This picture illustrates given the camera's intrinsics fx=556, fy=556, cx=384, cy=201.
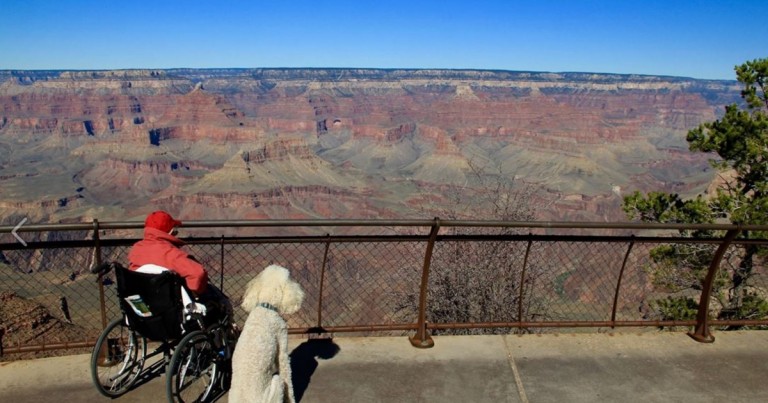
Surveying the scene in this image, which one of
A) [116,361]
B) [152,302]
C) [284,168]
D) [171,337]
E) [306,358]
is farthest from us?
[284,168]

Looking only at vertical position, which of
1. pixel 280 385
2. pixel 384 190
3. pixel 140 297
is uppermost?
pixel 140 297

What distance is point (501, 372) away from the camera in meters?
4.56

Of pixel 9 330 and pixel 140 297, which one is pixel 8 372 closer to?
pixel 140 297

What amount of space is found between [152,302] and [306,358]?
1.57 metres

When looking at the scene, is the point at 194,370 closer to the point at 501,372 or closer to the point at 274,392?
the point at 274,392

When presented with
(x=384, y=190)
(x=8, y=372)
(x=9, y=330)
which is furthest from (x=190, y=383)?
(x=384, y=190)

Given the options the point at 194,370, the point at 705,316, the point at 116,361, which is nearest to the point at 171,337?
the point at 194,370

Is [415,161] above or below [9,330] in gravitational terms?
below

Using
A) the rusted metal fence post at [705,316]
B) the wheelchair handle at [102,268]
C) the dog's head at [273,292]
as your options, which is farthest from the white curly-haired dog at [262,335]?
the rusted metal fence post at [705,316]

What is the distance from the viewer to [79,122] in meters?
197

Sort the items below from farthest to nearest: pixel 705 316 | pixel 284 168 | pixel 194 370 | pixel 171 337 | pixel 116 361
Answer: pixel 284 168, pixel 705 316, pixel 116 361, pixel 194 370, pixel 171 337

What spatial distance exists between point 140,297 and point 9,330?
12907 mm

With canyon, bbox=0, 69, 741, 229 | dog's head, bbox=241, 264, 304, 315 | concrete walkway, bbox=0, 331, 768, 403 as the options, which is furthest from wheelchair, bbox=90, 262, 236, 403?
canyon, bbox=0, 69, 741, 229

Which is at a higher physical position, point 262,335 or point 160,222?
point 160,222
